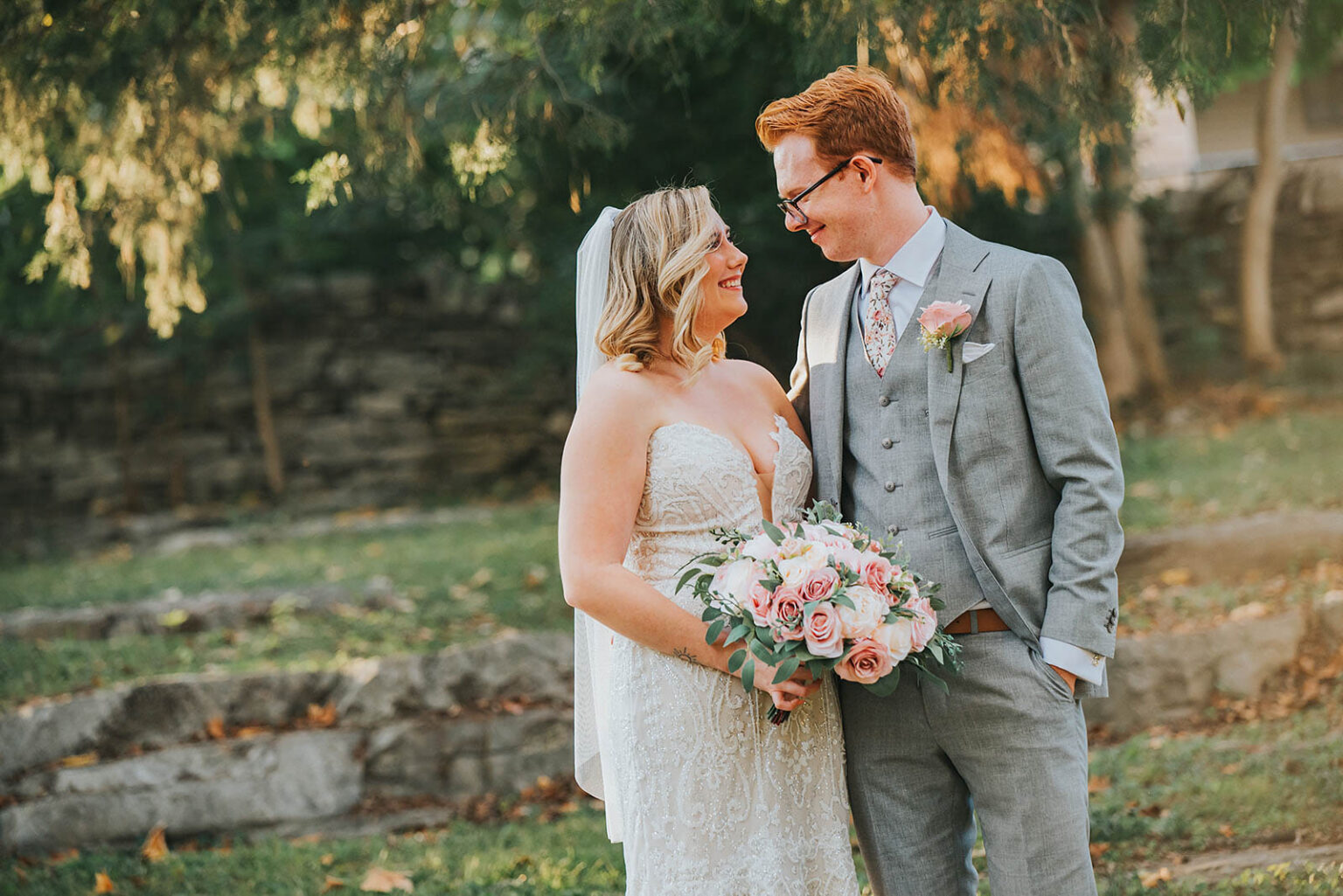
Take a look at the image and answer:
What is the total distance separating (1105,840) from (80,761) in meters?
4.54

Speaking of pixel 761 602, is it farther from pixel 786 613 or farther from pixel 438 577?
pixel 438 577

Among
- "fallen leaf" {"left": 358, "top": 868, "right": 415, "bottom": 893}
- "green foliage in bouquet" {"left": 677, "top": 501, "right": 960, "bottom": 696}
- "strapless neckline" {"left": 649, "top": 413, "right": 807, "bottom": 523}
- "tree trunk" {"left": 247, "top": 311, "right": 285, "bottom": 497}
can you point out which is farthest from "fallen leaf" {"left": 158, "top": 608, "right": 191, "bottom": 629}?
"green foliage in bouquet" {"left": 677, "top": 501, "right": 960, "bottom": 696}

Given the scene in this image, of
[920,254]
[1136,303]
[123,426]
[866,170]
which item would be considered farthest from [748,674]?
[123,426]

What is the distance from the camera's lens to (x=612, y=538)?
8.62ft

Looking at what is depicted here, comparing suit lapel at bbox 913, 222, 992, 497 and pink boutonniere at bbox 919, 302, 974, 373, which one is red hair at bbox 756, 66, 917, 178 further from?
pink boutonniere at bbox 919, 302, 974, 373

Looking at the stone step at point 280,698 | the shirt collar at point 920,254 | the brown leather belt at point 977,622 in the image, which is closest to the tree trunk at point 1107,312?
the stone step at point 280,698

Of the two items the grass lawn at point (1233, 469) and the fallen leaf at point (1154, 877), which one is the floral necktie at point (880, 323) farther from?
the grass lawn at point (1233, 469)

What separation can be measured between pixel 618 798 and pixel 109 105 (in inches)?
132

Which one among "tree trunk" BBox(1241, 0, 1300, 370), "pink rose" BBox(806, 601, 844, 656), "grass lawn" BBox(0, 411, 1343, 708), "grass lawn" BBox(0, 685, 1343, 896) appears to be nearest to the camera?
"pink rose" BBox(806, 601, 844, 656)

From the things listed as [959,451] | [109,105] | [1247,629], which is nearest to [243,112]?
[109,105]

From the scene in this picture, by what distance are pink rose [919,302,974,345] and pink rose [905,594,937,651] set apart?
1.85ft

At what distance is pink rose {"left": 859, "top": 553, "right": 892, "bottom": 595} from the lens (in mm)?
2336

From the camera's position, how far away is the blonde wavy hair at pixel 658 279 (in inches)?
108

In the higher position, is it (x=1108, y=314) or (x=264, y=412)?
(x=1108, y=314)
